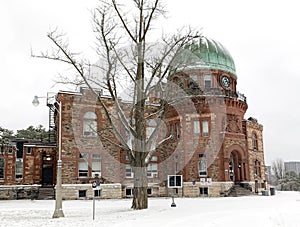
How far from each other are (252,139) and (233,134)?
456 cm

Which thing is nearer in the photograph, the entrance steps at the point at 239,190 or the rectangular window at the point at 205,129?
the entrance steps at the point at 239,190

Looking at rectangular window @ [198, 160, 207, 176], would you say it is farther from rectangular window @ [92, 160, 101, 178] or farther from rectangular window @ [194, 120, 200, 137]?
rectangular window @ [92, 160, 101, 178]

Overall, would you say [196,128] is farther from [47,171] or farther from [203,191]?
[47,171]

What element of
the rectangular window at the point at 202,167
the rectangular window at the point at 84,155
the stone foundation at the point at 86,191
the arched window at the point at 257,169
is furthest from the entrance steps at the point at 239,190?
the rectangular window at the point at 84,155

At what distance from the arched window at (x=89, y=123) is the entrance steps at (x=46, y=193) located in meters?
5.51

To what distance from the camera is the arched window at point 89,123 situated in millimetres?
30688

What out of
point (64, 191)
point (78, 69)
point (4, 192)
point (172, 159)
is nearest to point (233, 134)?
point (172, 159)

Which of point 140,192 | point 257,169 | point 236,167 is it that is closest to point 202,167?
point 236,167

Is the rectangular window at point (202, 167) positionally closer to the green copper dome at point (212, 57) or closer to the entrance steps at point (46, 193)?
the green copper dome at point (212, 57)

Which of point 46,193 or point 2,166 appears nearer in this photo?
point 46,193

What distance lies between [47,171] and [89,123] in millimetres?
6492

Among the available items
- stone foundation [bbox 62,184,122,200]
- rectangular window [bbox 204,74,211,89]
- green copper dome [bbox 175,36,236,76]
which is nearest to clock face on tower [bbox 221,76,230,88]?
green copper dome [bbox 175,36,236,76]

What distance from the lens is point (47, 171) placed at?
109ft

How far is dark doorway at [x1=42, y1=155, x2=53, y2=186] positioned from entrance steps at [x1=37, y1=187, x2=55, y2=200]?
1814 millimetres
